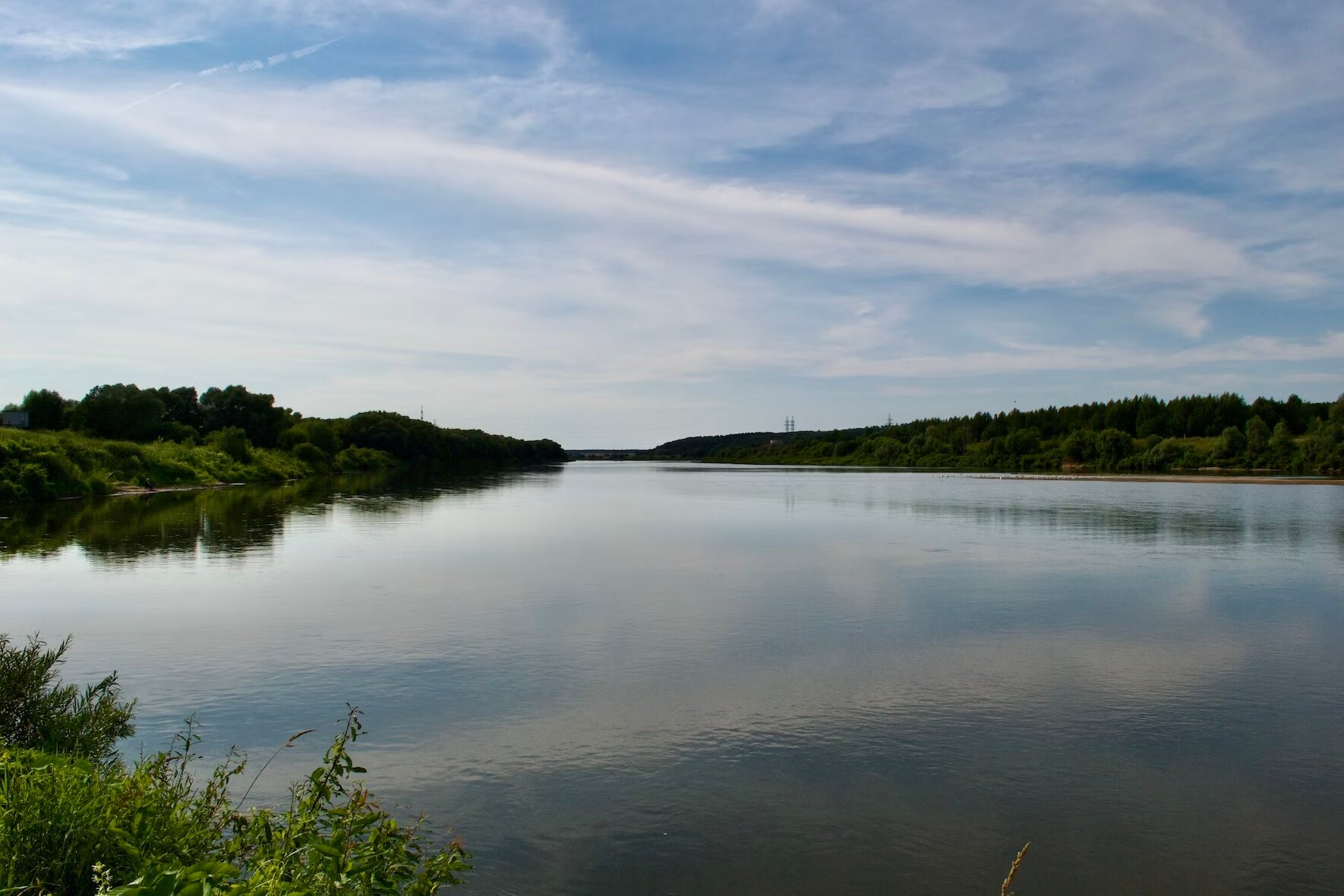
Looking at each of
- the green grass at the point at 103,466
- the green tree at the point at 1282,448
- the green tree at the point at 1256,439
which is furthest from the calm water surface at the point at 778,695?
the green tree at the point at 1256,439

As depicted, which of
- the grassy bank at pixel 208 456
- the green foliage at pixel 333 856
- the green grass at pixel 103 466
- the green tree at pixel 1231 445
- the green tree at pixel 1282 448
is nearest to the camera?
the green foliage at pixel 333 856

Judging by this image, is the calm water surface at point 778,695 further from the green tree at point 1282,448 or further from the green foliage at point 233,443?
the green tree at point 1282,448

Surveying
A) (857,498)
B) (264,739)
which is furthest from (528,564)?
(857,498)

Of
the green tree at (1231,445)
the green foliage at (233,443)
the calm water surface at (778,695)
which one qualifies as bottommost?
the calm water surface at (778,695)

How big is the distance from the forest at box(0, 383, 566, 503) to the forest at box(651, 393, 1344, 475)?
7867cm

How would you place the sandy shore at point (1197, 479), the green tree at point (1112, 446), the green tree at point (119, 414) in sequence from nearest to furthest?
the green tree at point (119, 414)
the sandy shore at point (1197, 479)
the green tree at point (1112, 446)

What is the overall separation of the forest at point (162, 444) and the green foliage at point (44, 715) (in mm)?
38033

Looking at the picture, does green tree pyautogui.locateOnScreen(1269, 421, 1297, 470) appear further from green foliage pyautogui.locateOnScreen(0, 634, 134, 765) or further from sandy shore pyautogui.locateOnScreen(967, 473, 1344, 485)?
green foliage pyautogui.locateOnScreen(0, 634, 134, 765)

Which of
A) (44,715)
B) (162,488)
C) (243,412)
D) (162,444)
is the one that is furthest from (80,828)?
(243,412)

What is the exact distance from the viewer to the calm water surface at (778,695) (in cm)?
684

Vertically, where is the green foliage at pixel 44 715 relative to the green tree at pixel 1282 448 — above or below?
below

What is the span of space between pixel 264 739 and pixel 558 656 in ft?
14.1

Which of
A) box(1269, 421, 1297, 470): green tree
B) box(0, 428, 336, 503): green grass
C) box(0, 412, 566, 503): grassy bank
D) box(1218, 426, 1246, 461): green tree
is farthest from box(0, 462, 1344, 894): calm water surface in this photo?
box(1218, 426, 1246, 461): green tree

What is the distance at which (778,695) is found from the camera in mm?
10672
